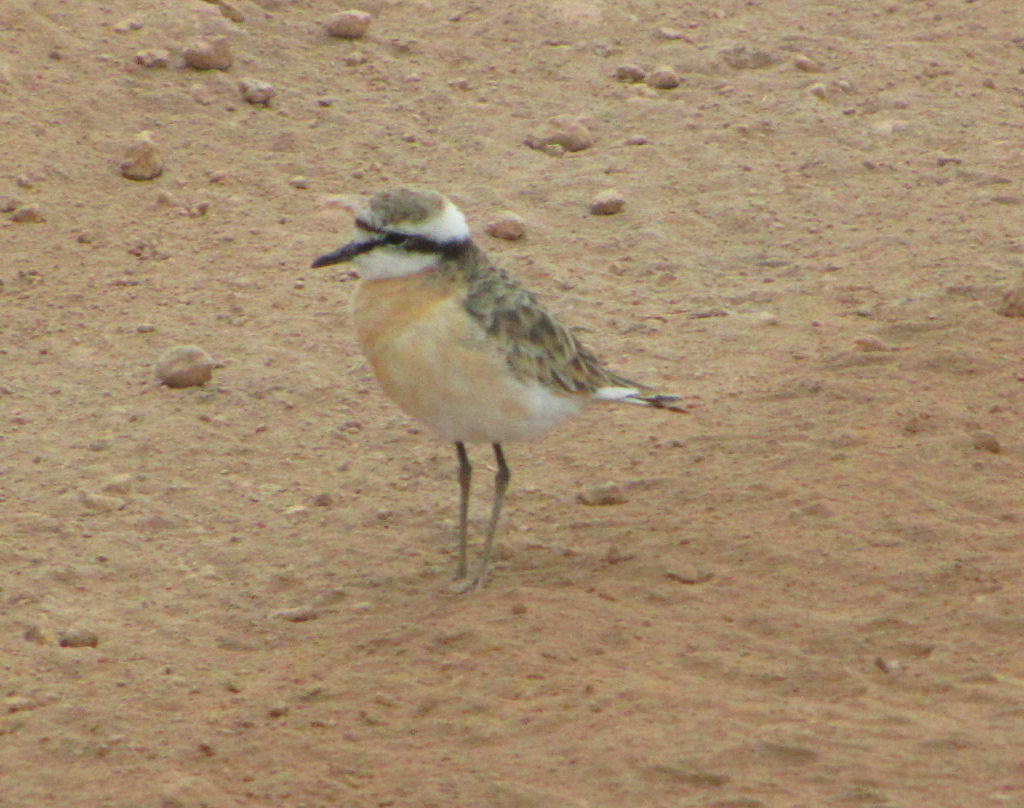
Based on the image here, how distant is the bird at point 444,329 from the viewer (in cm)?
520

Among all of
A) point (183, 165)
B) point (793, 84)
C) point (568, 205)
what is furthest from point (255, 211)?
point (793, 84)

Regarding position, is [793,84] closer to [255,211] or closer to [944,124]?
[944,124]

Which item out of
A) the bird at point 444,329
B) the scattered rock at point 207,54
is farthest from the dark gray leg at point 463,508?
the scattered rock at point 207,54

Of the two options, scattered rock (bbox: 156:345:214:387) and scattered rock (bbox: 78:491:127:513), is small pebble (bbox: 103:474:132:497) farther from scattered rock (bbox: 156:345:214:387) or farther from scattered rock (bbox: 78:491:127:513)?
scattered rock (bbox: 156:345:214:387)

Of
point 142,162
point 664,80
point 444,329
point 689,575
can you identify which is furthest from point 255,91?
point 689,575

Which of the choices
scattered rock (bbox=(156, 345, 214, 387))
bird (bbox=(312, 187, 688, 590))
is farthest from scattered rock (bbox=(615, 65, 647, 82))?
bird (bbox=(312, 187, 688, 590))

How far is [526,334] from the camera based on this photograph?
5.43m

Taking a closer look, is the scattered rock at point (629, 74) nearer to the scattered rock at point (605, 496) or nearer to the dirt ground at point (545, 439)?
the dirt ground at point (545, 439)

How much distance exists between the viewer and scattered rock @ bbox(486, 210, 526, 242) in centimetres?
844

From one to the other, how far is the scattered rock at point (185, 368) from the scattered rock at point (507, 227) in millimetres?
2113

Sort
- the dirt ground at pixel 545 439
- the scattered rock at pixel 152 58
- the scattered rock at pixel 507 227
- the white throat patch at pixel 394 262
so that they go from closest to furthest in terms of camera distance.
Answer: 1. the dirt ground at pixel 545 439
2. the white throat patch at pixel 394 262
3. the scattered rock at pixel 507 227
4. the scattered rock at pixel 152 58

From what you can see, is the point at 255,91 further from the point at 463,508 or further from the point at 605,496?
the point at 463,508

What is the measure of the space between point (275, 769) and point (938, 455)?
3017 millimetres

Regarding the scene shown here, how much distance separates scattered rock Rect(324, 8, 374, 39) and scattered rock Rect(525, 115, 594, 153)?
1.63 metres
